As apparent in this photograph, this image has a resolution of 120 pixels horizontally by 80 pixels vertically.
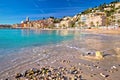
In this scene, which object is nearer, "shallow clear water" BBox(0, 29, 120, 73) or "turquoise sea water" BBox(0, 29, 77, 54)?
"shallow clear water" BBox(0, 29, 120, 73)

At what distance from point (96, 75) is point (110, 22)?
12345 cm

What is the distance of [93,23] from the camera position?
142 meters

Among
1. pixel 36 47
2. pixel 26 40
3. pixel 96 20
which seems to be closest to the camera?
pixel 36 47

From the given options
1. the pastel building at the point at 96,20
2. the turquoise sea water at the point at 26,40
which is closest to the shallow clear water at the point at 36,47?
the turquoise sea water at the point at 26,40

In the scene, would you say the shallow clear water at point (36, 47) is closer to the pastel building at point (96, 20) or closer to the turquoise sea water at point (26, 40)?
the turquoise sea water at point (26, 40)

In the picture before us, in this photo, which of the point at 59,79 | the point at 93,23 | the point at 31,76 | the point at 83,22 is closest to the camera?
the point at 59,79

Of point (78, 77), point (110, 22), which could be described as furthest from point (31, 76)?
point (110, 22)

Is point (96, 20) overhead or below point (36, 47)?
overhead

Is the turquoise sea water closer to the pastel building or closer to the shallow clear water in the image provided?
the shallow clear water

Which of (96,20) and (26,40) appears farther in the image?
(96,20)

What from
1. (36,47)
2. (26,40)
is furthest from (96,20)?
(36,47)

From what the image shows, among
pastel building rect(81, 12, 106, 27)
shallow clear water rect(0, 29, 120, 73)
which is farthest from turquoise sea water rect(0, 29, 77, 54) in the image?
pastel building rect(81, 12, 106, 27)

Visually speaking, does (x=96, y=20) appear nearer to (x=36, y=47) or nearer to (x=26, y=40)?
(x=26, y=40)

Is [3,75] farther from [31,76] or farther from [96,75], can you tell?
[96,75]
